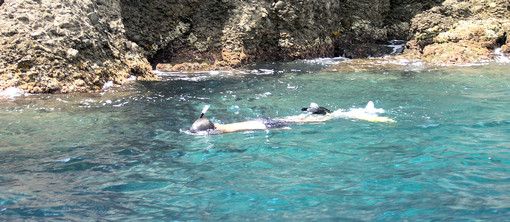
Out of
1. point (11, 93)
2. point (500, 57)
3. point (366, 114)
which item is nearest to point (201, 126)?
point (366, 114)

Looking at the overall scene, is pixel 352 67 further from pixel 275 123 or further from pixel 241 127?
pixel 241 127


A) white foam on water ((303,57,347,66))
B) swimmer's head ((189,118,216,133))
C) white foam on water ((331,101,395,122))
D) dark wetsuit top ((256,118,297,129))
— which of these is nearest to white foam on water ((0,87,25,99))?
swimmer's head ((189,118,216,133))

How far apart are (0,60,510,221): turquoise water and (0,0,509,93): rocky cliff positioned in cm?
124

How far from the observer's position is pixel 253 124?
626 centimetres

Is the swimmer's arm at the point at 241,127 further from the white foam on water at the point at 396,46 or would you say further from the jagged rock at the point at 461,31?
the white foam on water at the point at 396,46

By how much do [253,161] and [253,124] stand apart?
5.47ft

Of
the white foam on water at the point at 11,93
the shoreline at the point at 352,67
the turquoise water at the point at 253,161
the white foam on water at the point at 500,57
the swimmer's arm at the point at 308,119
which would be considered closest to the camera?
the turquoise water at the point at 253,161

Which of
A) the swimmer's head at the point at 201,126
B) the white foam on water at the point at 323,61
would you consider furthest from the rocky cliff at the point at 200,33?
the swimmer's head at the point at 201,126

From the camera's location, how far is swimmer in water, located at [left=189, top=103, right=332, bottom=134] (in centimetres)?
591

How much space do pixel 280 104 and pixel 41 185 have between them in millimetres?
5172

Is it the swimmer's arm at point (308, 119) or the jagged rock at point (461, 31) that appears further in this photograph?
the jagged rock at point (461, 31)

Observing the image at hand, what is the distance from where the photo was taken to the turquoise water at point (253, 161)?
3305mm

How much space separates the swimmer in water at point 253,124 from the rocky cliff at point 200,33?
14.0 feet

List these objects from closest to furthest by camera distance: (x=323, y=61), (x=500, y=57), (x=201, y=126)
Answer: (x=201, y=126), (x=500, y=57), (x=323, y=61)
